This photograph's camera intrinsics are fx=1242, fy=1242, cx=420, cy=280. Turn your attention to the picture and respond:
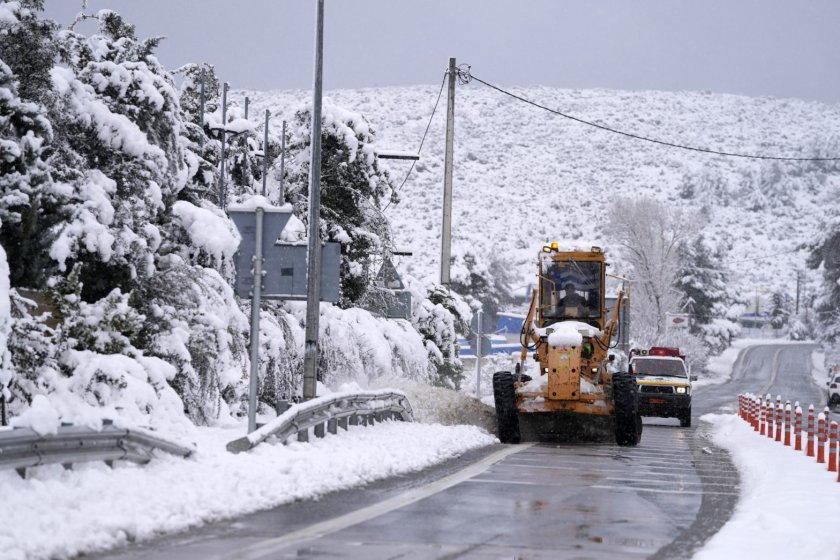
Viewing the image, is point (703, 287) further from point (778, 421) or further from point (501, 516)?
point (501, 516)

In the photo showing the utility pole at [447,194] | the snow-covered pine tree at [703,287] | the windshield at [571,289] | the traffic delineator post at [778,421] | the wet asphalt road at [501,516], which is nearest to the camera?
the wet asphalt road at [501,516]

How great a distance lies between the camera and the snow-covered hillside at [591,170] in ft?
375

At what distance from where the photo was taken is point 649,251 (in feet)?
246

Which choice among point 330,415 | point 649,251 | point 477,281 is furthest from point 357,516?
point 477,281

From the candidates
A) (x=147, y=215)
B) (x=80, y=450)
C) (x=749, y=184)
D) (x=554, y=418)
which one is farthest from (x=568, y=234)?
(x=80, y=450)

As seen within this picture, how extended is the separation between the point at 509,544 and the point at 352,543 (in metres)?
1.26

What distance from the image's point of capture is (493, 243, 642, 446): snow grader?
913 inches

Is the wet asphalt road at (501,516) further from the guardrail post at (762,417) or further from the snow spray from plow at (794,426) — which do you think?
the guardrail post at (762,417)

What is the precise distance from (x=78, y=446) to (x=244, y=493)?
1682 mm

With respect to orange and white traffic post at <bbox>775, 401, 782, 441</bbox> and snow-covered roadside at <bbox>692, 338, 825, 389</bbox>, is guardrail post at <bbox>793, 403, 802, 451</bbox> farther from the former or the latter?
snow-covered roadside at <bbox>692, 338, 825, 389</bbox>

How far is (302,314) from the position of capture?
80.4 feet

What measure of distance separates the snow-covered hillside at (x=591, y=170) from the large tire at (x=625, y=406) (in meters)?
66.7

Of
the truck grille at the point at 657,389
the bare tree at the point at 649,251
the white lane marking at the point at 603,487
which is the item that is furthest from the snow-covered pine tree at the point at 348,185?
the bare tree at the point at 649,251

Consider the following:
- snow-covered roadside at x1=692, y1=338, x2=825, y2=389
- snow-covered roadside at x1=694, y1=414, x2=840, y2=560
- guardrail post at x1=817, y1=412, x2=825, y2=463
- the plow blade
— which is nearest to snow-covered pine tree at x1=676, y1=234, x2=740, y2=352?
snow-covered roadside at x1=692, y1=338, x2=825, y2=389
